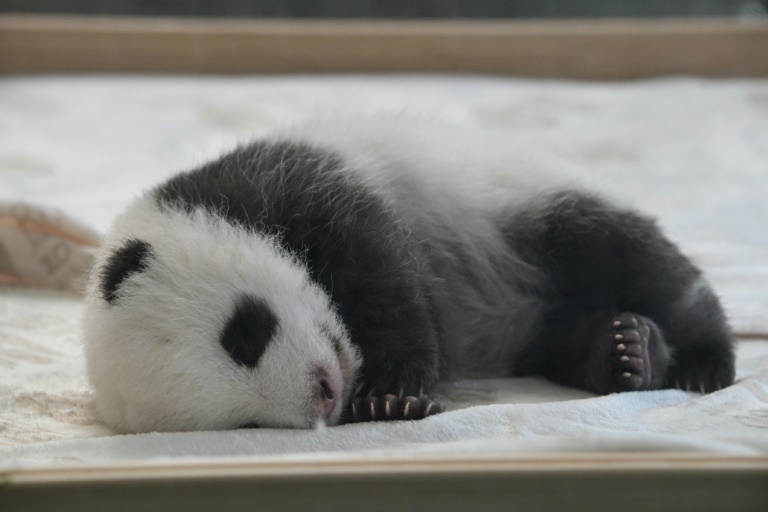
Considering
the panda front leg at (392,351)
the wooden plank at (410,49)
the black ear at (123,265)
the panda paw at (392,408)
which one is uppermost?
the wooden plank at (410,49)

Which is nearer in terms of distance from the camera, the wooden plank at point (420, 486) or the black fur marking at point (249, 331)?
the wooden plank at point (420, 486)

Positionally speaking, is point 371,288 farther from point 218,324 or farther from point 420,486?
point 420,486

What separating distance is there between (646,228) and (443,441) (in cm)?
80

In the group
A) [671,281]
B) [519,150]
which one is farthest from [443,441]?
[519,150]

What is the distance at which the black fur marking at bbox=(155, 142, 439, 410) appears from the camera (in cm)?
164

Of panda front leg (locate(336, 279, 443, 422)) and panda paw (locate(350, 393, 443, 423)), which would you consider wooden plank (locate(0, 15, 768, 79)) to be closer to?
panda front leg (locate(336, 279, 443, 422))

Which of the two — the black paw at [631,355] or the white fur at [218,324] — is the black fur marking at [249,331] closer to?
the white fur at [218,324]

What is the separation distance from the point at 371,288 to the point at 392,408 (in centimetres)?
23

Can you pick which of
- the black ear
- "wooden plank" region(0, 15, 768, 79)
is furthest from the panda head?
"wooden plank" region(0, 15, 768, 79)

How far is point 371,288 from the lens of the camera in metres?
1.66

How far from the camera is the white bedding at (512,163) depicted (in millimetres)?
1407

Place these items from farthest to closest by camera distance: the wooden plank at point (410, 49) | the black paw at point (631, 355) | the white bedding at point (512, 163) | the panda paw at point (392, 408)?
the wooden plank at point (410, 49)
the black paw at point (631, 355)
the panda paw at point (392, 408)
the white bedding at point (512, 163)

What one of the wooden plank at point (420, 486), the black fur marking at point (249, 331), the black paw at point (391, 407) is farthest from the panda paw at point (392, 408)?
the wooden plank at point (420, 486)

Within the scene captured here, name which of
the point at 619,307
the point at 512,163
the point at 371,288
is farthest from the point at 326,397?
the point at 512,163
